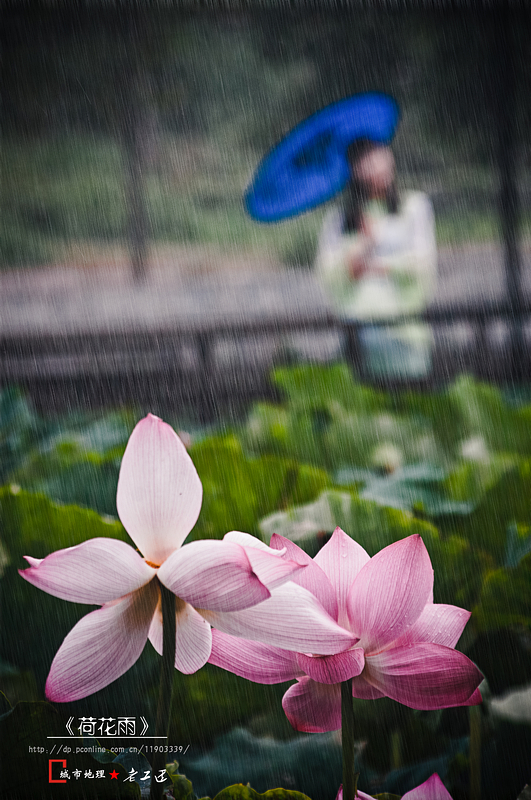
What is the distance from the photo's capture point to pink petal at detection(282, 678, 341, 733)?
0.53m

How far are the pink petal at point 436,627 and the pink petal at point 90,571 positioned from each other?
22 cm

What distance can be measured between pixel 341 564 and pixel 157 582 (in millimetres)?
160

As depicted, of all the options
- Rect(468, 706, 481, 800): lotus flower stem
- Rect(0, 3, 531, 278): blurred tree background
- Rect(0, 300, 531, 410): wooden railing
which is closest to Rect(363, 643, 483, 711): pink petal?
Rect(468, 706, 481, 800): lotus flower stem

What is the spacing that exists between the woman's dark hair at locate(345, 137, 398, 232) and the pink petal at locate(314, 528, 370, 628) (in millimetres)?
530

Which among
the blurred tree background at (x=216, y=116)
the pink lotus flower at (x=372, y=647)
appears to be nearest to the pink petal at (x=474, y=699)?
the pink lotus flower at (x=372, y=647)

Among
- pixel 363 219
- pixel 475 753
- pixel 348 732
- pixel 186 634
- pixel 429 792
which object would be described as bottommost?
pixel 475 753

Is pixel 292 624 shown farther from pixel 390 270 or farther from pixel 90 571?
pixel 390 270

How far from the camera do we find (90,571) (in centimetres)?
46

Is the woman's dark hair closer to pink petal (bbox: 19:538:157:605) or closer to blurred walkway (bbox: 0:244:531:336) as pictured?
blurred walkway (bbox: 0:244:531:336)

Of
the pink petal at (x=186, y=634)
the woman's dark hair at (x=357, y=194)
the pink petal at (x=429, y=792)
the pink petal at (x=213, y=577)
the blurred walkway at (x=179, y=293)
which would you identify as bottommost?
the pink petal at (x=429, y=792)

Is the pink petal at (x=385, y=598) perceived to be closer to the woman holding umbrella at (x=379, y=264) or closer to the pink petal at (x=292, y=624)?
the pink petal at (x=292, y=624)

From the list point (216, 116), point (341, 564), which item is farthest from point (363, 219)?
point (341, 564)

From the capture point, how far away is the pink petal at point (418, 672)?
50 centimetres

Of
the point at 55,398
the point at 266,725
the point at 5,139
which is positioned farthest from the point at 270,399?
the point at 5,139
